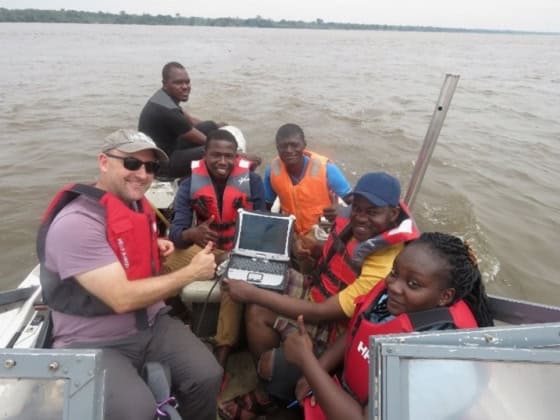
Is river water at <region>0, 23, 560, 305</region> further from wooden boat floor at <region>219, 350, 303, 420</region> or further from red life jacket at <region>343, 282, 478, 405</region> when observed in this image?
red life jacket at <region>343, 282, 478, 405</region>

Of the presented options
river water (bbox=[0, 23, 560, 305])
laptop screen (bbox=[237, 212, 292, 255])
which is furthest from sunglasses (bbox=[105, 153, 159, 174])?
river water (bbox=[0, 23, 560, 305])

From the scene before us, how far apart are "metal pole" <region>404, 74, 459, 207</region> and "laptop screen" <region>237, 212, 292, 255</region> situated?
1341 millimetres

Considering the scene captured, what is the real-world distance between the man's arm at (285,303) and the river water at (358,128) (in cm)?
359

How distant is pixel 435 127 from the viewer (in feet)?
11.6

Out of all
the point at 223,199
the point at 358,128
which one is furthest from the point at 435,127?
the point at 358,128

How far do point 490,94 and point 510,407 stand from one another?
16719 millimetres

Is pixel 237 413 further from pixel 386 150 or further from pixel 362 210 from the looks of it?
pixel 386 150

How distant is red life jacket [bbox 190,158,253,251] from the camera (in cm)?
353

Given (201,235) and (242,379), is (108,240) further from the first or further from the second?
(242,379)

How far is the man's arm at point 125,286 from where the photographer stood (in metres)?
2.00

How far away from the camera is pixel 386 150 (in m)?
10.0

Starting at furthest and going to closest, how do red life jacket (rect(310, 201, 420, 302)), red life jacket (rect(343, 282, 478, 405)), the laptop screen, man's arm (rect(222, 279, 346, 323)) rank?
the laptop screen
man's arm (rect(222, 279, 346, 323))
red life jacket (rect(310, 201, 420, 302))
red life jacket (rect(343, 282, 478, 405))

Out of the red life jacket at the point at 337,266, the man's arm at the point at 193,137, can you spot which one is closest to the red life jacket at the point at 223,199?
the red life jacket at the point at 337,266

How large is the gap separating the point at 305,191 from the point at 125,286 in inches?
84.0
